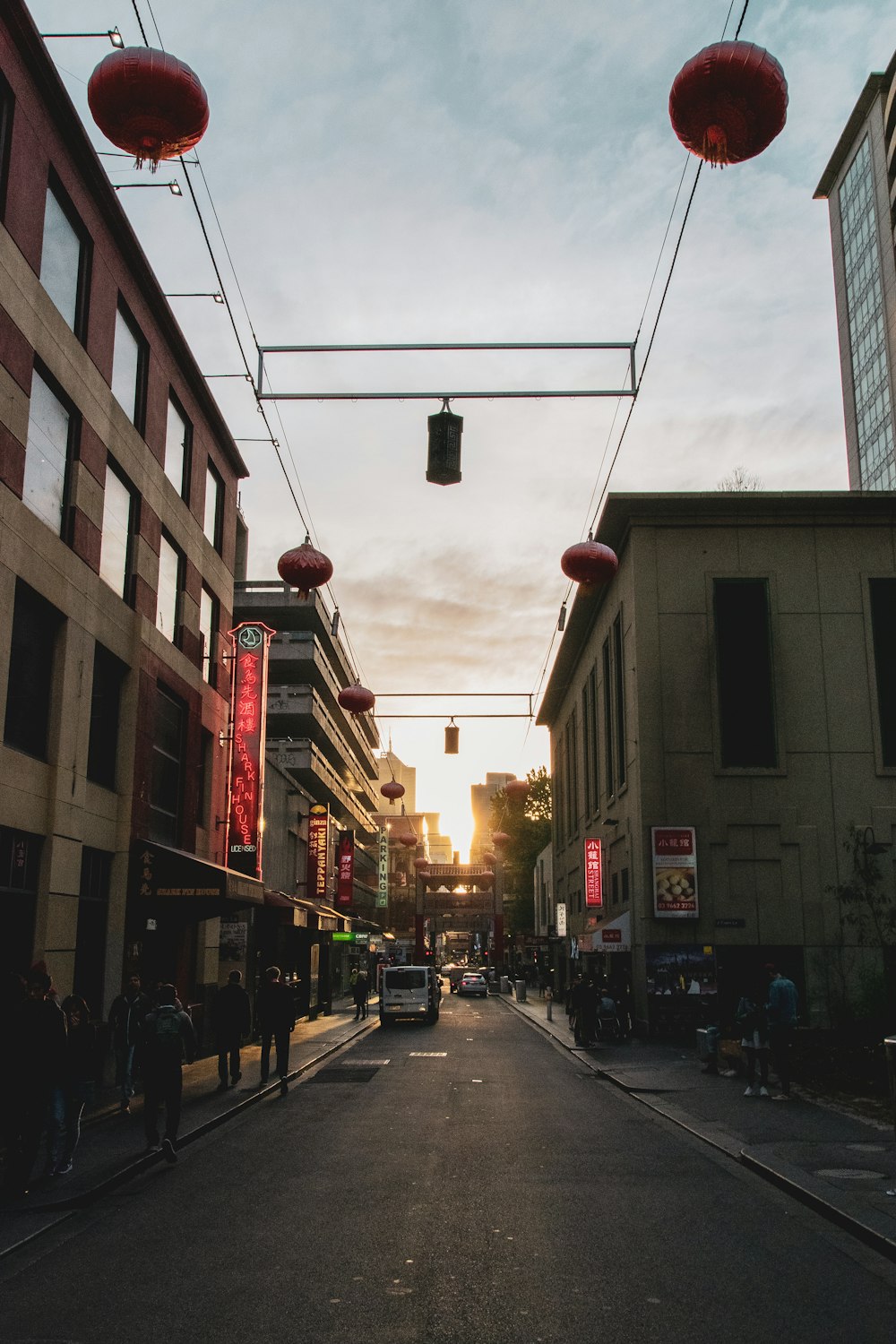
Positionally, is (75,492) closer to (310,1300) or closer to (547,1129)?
(547,1129)

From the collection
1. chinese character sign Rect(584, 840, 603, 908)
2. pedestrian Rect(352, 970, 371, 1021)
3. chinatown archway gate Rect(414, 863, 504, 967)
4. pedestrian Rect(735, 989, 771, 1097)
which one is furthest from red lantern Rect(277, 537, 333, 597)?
chinatown archway gate Rect(414, 863, 504, 967)

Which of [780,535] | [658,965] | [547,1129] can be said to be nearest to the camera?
[547,1129]

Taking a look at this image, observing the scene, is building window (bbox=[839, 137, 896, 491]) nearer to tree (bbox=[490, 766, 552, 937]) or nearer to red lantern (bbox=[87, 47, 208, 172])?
tree (bbox=[490, 766, 552, 937])

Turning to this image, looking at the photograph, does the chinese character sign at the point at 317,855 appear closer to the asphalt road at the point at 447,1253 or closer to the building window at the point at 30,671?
the building window at the point at 30,671

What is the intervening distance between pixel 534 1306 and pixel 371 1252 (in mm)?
1688

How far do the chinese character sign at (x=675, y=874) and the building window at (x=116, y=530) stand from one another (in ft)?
56.3

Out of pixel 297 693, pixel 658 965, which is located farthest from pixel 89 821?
pixel 297 693

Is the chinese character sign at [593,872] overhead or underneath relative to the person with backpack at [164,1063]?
overhead

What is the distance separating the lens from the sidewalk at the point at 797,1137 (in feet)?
30.2

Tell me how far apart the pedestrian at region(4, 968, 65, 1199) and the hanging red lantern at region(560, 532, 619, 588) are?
34.2 ft

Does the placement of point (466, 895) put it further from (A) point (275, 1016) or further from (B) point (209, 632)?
(A) point (275, 1016)

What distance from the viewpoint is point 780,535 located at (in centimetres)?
3350

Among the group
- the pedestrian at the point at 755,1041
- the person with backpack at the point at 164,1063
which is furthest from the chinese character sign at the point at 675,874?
Answer: the person with backpack at the point at 164,1063

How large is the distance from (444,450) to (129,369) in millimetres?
11684
